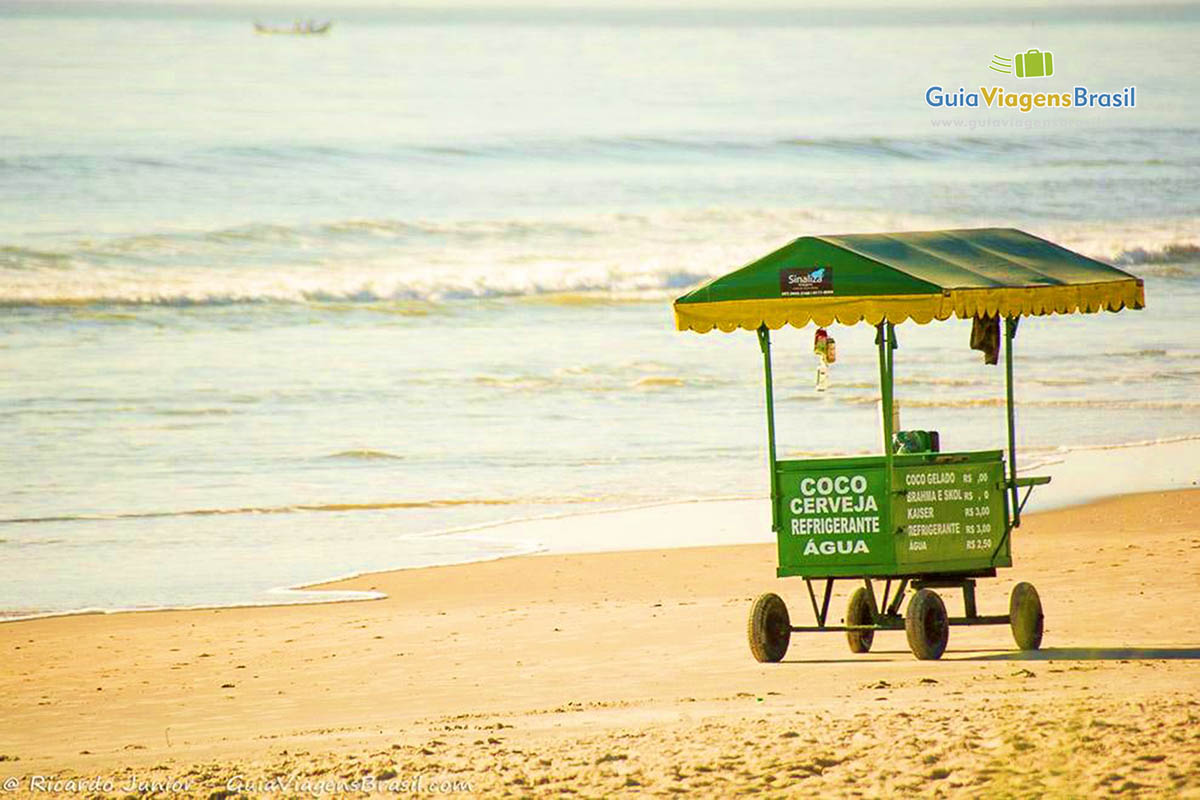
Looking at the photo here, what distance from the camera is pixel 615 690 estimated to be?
8.92 metres

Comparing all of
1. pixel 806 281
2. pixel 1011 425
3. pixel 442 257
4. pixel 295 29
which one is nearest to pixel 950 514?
pixel 1011 425

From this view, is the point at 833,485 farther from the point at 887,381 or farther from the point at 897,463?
the point at 887,381

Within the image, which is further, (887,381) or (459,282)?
(459,282)

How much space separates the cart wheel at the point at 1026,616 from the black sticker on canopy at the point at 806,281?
1.80 m

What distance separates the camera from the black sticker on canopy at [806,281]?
28.9 ft

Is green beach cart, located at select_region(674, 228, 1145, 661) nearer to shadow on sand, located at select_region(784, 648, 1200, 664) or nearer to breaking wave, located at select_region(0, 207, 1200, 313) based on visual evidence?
shadow on sand, located at select_region(784, 648, 1200, 664)

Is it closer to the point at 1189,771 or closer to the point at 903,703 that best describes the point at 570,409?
the point at 903,703

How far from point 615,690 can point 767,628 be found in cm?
90

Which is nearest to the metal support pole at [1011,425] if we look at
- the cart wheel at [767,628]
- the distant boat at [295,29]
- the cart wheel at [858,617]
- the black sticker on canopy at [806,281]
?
the cart wheel at [858,617]

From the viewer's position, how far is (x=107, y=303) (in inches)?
1337

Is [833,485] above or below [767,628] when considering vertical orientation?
above

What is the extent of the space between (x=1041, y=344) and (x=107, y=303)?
55.0 ft

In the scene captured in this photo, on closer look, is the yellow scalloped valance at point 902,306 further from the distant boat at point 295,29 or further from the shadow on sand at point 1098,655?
the distant boat at point 295,29

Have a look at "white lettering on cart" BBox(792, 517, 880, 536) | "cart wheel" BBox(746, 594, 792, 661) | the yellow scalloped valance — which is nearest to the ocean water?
"cart wheel" BBox(746, 594, 792, 661)
